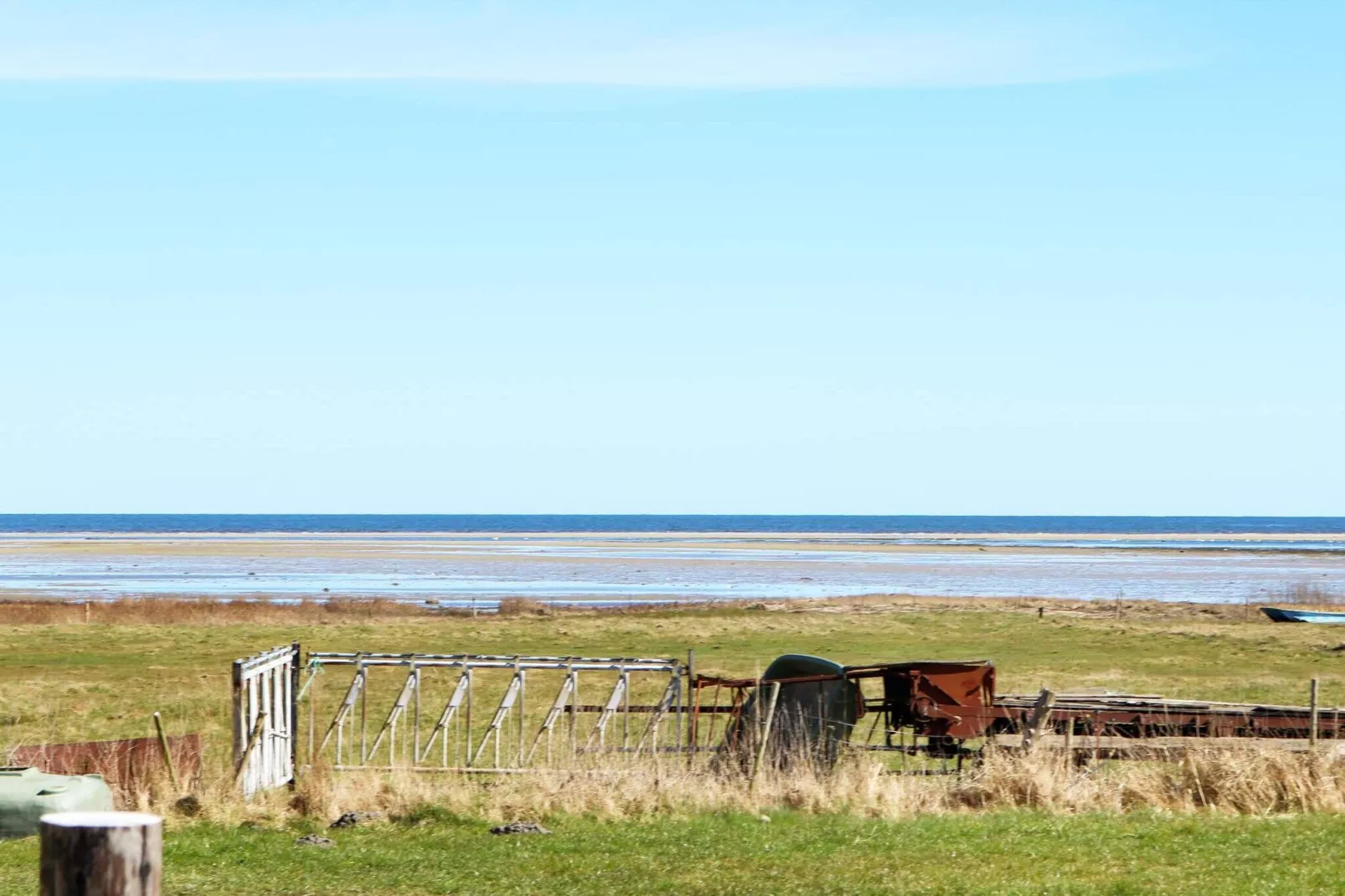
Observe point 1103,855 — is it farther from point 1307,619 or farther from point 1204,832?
point 1307,619

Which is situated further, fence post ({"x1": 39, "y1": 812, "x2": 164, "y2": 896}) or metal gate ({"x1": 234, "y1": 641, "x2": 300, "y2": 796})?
metal gate ({"x1": 234, "y1": 641, "x2": 300, "y2": 796})

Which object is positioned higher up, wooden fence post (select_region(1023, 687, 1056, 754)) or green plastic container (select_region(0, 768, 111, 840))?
wooden fence post (select_region(1023, 687, 1056, 754))

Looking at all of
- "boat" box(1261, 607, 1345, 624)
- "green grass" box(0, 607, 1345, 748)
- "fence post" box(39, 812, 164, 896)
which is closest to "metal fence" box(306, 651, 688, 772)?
"green grass" box(0, 607, 1345, 748)

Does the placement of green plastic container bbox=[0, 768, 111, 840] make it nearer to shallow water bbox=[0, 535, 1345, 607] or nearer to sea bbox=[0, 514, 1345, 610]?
sea bbox=[0, 514, 1345, 610]

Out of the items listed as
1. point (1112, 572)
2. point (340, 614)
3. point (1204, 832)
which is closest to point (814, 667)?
point (1204, 832)

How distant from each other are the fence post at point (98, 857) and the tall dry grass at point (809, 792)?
12455mm

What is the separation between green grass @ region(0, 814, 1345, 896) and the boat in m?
45.7

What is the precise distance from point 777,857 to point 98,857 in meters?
10.4

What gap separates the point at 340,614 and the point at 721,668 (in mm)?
23359

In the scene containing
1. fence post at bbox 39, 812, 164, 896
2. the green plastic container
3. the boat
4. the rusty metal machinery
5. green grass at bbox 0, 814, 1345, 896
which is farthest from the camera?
the boat

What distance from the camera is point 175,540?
180375 millimetres

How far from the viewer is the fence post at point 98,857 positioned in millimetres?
4781

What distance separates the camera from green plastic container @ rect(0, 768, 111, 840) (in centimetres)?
1545

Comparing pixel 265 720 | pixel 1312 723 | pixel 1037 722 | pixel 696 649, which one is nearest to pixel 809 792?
pixel 1037 722
